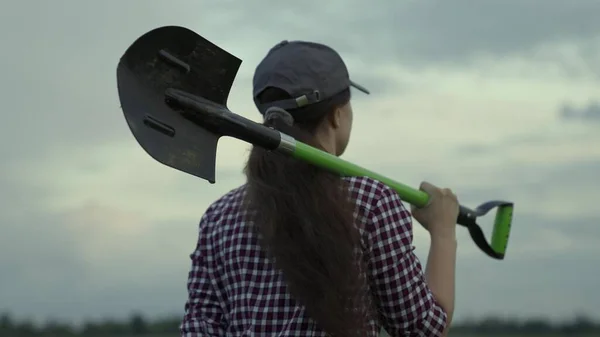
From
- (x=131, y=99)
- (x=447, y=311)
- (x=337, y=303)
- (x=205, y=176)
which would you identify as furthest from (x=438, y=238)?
(x=131, y=99)

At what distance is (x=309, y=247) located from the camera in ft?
9.37

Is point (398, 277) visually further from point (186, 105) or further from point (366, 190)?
point (186, 105)

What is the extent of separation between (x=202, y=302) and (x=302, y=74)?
0.75 metres

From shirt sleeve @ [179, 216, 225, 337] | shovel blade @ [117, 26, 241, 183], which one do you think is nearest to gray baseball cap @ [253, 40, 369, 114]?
shovel blade @ [117, 26, 241, 183]

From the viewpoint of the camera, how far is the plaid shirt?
9.54 feet

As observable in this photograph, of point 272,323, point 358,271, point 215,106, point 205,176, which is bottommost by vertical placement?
point 272,323

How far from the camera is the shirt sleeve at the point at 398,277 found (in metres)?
2.91

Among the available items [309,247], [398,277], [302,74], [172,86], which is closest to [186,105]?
[172,86]

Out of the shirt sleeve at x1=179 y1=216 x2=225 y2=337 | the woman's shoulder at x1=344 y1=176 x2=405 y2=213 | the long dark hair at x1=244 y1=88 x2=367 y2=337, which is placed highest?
the woman's shoulder at x1=344 y1=176 x2=405 y2=213

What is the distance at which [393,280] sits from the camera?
2920mm

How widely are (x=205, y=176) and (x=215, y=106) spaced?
222 mm

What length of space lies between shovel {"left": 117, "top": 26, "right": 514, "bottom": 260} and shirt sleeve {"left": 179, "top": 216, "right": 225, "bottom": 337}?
10.1 inches

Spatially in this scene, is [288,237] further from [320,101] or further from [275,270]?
[320,101]

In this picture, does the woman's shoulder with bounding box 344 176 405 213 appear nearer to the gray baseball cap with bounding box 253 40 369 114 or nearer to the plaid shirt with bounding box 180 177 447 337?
the plaid shirt with bounding box 180 177 447 337
